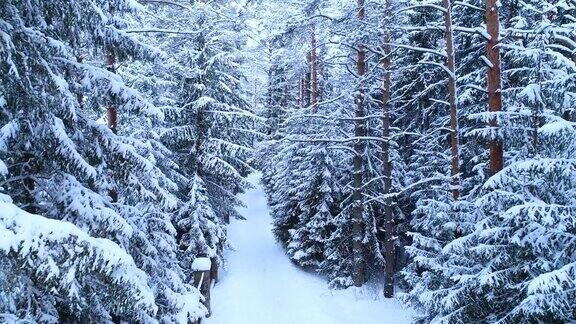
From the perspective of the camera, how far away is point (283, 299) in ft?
58.7

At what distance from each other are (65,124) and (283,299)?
1291cm

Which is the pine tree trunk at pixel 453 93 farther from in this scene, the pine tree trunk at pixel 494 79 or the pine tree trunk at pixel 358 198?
the pine tree trunk at pixel 358 198

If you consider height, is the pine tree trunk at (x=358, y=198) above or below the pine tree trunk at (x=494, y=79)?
below

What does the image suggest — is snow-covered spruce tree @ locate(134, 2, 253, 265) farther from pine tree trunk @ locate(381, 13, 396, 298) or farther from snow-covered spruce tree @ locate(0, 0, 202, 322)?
snow-covered spruce tree @ locate(0, 0, 202, 322)

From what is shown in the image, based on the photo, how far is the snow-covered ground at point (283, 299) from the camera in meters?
15.8

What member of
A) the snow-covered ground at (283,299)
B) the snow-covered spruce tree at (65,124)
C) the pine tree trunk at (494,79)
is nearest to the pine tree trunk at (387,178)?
the snow-covered ground at (283,299)

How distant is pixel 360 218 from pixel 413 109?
5.43 metres

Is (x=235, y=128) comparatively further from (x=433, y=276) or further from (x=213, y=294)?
(x=433, y=276)

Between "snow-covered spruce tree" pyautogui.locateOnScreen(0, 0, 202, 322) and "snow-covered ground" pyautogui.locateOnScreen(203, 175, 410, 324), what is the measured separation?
9411 millimetres

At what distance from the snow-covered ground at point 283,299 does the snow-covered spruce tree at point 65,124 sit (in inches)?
371

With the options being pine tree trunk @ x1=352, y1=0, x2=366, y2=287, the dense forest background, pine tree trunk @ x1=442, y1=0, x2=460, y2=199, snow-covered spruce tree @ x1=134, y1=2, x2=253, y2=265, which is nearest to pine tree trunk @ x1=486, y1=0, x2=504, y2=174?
the dense forest background

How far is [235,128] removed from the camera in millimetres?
17969

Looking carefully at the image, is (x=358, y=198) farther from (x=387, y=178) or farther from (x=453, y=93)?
(x=453, y=93)

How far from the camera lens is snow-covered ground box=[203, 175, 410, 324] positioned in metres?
15.8
